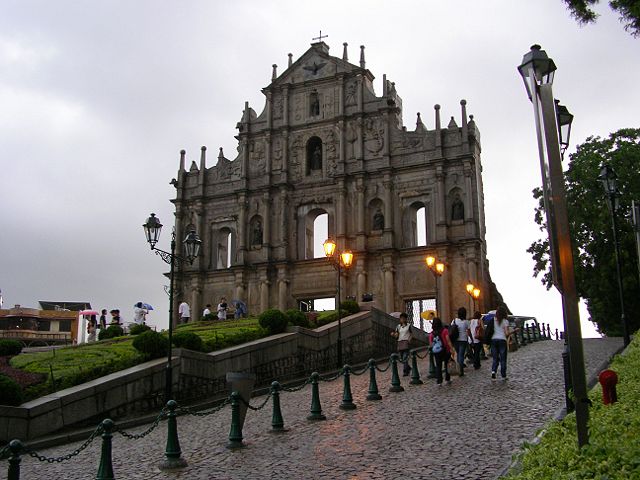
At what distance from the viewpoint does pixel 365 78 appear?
43.1m

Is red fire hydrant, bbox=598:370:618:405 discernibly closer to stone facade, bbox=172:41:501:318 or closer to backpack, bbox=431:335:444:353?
backpack, bbox=431:335:444:353

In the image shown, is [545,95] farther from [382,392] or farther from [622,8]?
[382,392]

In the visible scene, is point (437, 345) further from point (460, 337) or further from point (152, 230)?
point (152, 230)

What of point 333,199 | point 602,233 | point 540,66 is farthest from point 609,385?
point 333,199

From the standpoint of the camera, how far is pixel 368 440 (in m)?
11.3

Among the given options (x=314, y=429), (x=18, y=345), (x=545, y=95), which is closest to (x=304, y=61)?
(x=18, y=345)

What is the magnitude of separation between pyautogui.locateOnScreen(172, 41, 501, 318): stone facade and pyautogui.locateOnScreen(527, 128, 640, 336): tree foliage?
4.71 meters

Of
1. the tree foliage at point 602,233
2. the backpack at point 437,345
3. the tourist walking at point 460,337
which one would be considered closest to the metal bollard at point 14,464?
the backpack at point 437,345

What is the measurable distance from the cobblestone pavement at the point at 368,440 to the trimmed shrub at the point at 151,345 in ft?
8.70

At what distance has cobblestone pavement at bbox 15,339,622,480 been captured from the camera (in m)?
9.55

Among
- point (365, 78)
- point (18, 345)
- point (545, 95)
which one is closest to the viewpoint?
point (545, 95)

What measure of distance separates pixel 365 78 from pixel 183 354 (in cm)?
2849

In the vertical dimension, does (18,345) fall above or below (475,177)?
below

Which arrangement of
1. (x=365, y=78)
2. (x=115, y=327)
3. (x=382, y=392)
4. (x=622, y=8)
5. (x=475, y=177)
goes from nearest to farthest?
(x=622, y=8) → (x=382, y=392) → (x=115, y=327) → (x=475, y=177) → (x=365, y=78)
